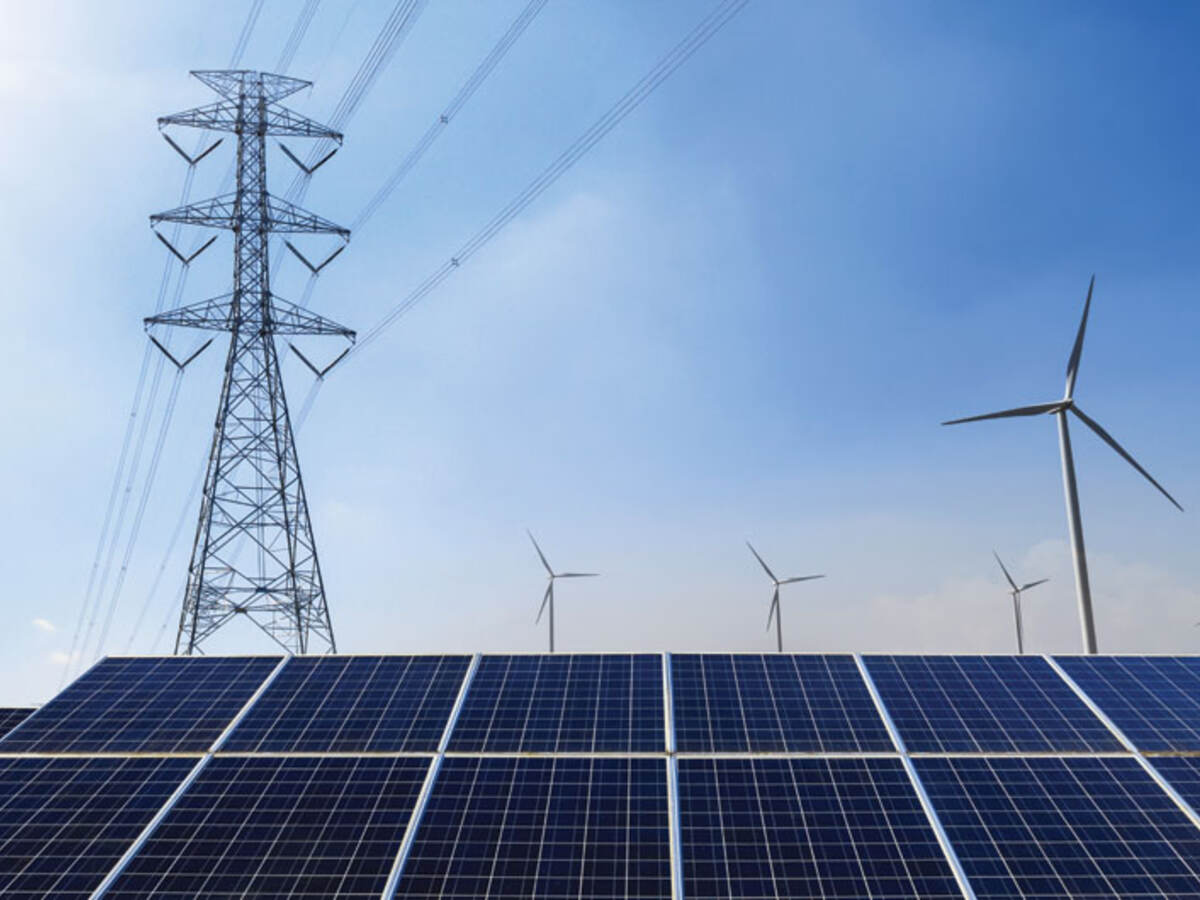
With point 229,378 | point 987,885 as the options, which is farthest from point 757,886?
point 229,378

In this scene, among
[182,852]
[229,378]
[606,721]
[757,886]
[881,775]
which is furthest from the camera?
[229,378]

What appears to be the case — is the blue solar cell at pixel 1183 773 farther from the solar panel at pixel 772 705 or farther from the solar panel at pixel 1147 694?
the solar panel at pixel 772 705

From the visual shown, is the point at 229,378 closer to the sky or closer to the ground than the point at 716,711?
closer to the sky

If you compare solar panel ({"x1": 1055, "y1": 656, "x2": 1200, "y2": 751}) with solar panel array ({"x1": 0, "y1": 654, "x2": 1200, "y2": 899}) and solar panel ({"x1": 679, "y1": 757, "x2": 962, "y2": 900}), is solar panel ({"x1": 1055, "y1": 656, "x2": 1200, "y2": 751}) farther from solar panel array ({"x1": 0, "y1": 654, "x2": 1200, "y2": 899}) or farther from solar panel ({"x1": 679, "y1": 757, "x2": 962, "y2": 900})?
solar panel ({"x1": 679, "y1": 757, "x2": 962, "y2": 900})

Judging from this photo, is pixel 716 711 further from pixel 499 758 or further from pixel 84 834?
pixel 84 834

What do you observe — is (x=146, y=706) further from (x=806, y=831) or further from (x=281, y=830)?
(x=806, y=831)

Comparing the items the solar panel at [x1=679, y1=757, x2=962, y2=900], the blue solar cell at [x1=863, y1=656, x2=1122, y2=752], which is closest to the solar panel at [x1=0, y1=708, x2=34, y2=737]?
the solar panel at [x1=679, y1=757, x2=962, y2=900]

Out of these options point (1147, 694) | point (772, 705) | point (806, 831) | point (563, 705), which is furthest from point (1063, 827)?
point (563, 705)
